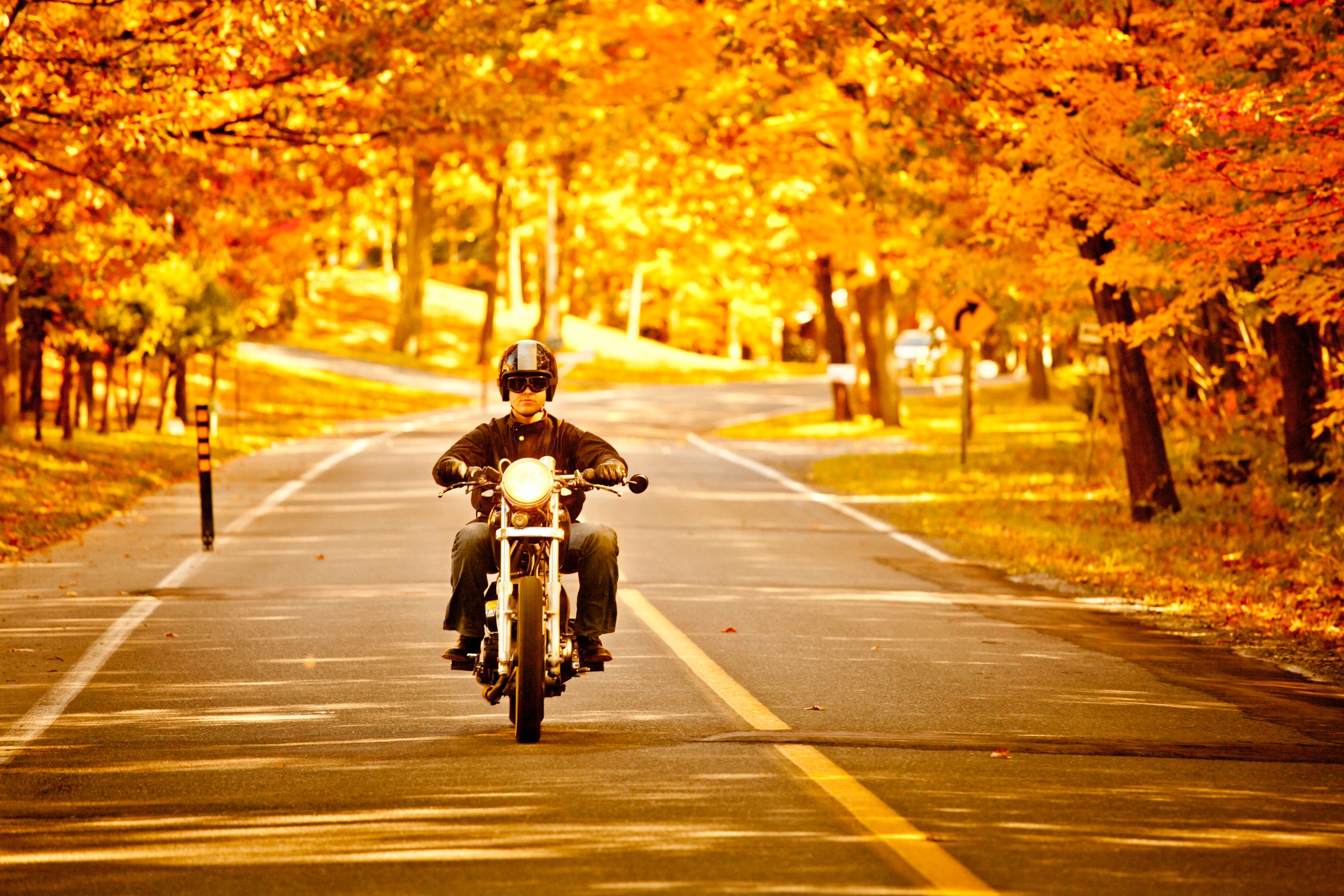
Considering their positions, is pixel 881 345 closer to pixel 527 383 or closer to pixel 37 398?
pixel 37 398

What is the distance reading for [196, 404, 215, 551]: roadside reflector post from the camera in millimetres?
16750

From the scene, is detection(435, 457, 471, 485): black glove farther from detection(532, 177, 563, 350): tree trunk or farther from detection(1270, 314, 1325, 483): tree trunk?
detection(532, 177, 563, 350): tree trunk

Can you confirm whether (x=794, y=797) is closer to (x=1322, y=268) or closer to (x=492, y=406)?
(x=1322, y=268)

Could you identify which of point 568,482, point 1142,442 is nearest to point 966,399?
point 1142,442

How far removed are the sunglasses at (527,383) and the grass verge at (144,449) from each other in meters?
8.81

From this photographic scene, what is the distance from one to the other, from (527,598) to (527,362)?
1.22 meters

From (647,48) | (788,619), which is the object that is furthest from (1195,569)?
(647,48)

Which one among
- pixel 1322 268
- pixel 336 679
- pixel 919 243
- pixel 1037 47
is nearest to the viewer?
pixel 336 679

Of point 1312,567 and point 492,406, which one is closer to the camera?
point 1312,567

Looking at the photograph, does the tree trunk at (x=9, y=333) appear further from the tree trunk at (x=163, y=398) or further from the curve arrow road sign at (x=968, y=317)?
the curve arrow road sign at (x=968, y=317)

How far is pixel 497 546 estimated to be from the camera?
343 inches

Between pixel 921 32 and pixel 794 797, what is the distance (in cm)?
1298

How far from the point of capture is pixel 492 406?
50.8 m

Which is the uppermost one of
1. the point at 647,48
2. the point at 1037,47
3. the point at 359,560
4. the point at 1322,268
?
the point at 647,48
